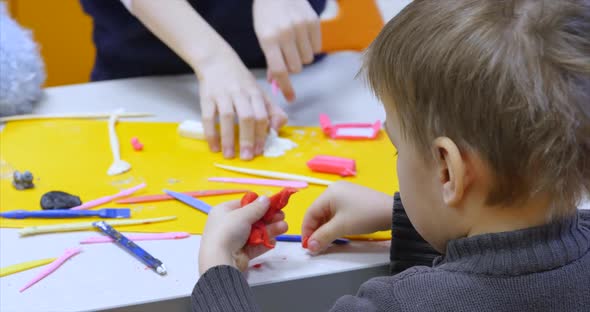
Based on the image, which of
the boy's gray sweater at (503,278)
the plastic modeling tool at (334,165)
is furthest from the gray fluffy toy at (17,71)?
the boy's gray sweater at (503,278)

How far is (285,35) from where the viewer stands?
109 cm

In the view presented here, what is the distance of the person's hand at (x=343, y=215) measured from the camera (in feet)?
2.56

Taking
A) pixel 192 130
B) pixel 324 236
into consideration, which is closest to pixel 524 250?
pixel 324 236

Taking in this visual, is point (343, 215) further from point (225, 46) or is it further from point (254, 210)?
point (225, 46)

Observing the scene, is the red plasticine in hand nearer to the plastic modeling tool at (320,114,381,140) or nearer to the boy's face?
the boy's face

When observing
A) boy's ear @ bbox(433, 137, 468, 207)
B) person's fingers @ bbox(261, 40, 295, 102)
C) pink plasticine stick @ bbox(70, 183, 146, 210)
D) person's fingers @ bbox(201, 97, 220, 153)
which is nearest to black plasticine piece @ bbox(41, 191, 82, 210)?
pink plasticine stick @ bbox(70, 183, 146, 210)

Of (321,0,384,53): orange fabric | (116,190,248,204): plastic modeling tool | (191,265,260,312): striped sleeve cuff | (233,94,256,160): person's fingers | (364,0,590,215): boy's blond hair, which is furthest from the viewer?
(321,0,384,53): orange fabric

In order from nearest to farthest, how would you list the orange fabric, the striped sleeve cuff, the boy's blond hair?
1. the boy's blond hair
2. the striped sleeve cuff
3. the orange fabric

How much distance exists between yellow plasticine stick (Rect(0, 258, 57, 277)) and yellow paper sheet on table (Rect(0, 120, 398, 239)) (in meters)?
0.09

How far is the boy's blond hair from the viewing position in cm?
52

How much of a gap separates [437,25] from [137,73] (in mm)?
847

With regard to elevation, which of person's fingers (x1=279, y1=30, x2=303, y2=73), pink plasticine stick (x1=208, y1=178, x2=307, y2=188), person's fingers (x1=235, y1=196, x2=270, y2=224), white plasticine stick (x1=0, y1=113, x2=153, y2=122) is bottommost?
pink plasticine stick (x1=208, y1=178, x2=307, y2=188)

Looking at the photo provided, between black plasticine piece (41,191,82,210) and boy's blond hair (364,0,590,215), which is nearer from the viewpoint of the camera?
boy's blond hair (364,0,590,215)

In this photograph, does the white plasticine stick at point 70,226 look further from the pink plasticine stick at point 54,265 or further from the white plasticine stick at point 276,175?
the white plasticine stick at point 276,175
